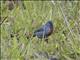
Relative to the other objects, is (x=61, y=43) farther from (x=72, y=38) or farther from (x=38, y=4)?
(x=38, y=4)

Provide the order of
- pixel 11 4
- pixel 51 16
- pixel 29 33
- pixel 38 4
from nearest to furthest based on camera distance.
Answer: pixel 29 33
pixel 51 16
pixel 38 4
pixel 11 4

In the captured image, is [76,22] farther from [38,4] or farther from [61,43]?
[38,4]

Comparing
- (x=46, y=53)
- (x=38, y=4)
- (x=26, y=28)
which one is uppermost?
(x=38, y=4)

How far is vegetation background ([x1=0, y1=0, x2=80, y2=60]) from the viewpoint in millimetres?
2191

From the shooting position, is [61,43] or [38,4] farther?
[38,4]

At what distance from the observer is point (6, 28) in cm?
252

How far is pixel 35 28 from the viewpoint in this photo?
258 centimetres

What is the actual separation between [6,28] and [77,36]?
21.6 inches

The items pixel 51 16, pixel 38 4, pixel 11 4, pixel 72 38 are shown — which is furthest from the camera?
pixel 11 4

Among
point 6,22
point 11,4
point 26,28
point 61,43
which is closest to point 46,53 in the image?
point 61,43

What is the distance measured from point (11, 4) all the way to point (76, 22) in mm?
927

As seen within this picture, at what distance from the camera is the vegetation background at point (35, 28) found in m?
2.19

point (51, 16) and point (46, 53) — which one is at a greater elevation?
point (51, 16)

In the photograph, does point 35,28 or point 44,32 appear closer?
point 44,32
